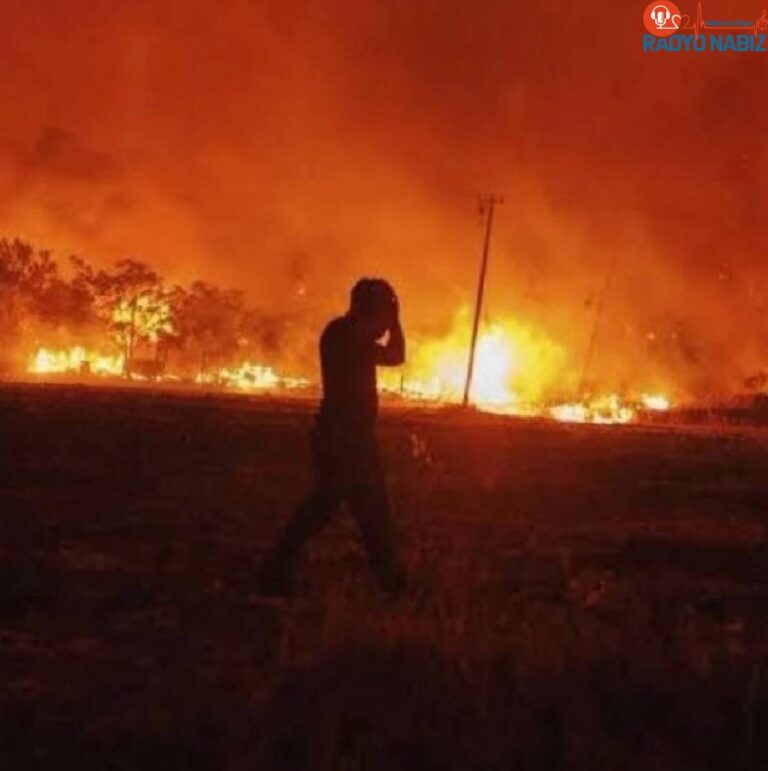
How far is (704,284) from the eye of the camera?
56.4 metres

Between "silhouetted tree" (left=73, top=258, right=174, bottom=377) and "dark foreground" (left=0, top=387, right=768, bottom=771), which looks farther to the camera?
"silhouetted tree" (left=73, top=258, right=174, bottom=377)

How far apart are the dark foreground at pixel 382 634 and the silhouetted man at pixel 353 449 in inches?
9.7

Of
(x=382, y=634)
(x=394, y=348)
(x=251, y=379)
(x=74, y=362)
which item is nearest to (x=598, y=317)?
(x=251, y=379)

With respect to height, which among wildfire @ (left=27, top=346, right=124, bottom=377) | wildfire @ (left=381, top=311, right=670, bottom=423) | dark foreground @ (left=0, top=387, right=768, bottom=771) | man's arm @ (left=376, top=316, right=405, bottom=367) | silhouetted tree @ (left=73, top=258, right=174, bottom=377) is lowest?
dark foreground @ (left=0, top=387, right=768, bottom=771)

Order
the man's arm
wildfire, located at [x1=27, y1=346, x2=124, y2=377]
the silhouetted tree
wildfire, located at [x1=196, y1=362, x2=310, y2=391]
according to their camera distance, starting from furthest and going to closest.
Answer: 1. the silhouetted tree
2. wildfire, located at [x1=27, y1=346, x2=124, y2=377]
3. wildfire, located at [x1=196, y1=362, x2=310, y2=391]
4. the man's arm

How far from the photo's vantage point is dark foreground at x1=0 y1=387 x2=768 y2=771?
4633 millimetres

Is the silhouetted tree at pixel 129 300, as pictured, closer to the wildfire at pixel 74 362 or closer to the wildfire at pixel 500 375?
the wildfire at pixel 74 362

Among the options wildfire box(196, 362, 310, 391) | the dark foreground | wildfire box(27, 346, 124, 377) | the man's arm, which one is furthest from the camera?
wildfire box(27, 346, 124, 377)

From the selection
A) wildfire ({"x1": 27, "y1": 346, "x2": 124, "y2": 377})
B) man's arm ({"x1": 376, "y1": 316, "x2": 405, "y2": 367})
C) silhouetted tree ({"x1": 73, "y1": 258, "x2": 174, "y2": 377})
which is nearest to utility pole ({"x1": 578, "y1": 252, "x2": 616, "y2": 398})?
silhouetted tree ({"x1": 73, "y1": 258, "x2": 174, "y2": 377})

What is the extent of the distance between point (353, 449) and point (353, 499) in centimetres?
27

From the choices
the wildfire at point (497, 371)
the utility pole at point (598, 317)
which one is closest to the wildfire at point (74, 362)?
the wildfire at point (497, 371)

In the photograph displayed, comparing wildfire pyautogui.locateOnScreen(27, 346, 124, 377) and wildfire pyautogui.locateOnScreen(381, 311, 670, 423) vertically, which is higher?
wildfire pyautogui.locateOnScreen(381, 311, 670, 423)

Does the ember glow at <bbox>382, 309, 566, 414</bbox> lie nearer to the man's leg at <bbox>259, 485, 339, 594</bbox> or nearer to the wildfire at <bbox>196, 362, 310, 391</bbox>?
the wildfire at <bbox>196, 362, 310, 391</bbox>

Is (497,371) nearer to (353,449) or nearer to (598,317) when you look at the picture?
(598,317)
